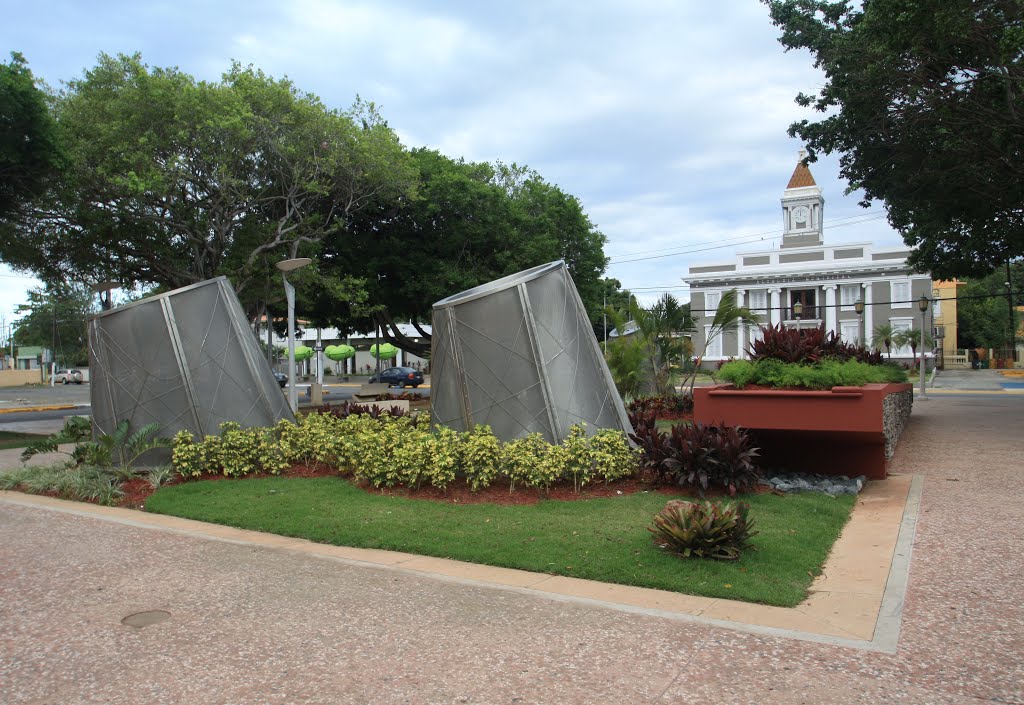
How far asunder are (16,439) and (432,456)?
14.3 m

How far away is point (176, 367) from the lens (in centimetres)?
1101

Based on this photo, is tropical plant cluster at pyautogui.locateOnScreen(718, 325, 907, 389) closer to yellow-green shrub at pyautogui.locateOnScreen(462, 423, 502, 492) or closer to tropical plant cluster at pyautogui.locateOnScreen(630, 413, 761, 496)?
tropical plant cluster at pyautogui.locateOnScreen(630, 413, 761, 496)

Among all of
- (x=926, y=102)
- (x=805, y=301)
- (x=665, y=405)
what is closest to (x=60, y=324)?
(x=805, y=301)

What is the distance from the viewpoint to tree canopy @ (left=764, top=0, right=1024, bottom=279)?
13.0 m

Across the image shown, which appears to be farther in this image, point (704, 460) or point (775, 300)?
point (775, 300)

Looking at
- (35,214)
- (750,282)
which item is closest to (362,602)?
(35,214)

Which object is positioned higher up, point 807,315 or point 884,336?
point 807,315

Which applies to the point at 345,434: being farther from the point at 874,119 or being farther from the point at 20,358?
the point at 20,358

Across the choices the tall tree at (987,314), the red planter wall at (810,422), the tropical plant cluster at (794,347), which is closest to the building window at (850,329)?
the tall tree at (987,314)

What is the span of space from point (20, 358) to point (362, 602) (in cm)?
11272

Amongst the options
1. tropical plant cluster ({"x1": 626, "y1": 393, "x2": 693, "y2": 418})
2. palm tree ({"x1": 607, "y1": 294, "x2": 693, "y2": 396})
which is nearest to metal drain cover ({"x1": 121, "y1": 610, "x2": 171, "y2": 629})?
tropical plant cluster ({"x1": 626, "y1": 393, "x2": 693, "y2": 418})

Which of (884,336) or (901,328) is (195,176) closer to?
(884,336)

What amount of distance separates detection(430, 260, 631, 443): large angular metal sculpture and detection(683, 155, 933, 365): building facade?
41720 mm

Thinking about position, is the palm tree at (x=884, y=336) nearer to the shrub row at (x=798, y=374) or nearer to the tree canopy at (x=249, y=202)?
the tree canopy at (x=249, y=202)
